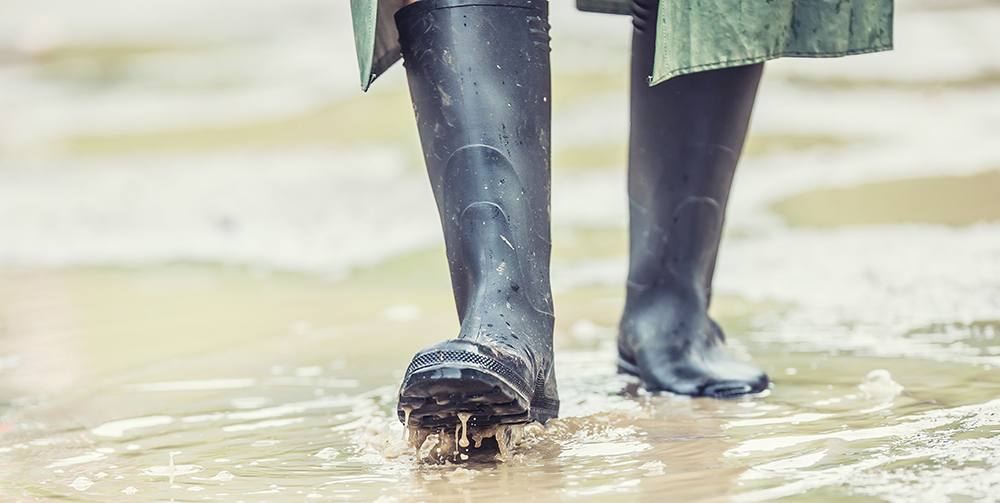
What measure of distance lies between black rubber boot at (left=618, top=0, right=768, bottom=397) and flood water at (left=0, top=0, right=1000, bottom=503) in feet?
0.26

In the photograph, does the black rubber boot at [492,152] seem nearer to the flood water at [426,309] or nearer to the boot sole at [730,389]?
the flood water at [426,309]

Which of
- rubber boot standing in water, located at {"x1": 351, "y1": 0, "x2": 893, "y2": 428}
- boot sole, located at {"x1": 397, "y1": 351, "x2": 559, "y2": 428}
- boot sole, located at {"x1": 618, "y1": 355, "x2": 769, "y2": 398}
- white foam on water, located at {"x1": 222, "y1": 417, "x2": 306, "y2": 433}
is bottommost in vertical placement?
boot sole, located at {"x1": 618, "y1": 355, "x2": 769, "y2": 398}

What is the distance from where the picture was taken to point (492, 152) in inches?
37.9

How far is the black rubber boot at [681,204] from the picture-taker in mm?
1233

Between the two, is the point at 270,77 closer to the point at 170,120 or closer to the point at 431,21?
the point at 170,120

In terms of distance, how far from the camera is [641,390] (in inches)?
49.5

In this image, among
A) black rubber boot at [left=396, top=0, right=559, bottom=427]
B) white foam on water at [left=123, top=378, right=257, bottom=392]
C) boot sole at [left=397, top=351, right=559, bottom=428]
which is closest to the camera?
boot sole at [left=397, top=351, right=559, bottom=428]

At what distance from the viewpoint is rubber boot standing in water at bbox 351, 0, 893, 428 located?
2.85 ft

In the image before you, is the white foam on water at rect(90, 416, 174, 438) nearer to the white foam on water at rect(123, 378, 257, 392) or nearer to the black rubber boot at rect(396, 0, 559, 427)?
the white foam on water at rect(123, 378, 257, 392)

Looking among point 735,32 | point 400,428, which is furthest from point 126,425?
point 735,32

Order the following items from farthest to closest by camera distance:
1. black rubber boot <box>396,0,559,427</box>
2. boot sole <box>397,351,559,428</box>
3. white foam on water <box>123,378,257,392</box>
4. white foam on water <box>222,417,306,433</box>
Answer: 1. white foam on water <box>123,378,257,392</box>
2. white foam on water <box>222,417,306,433</box>
3. black rubber boot <box>396,0,559,427</box>
4. boot sole <box>397,351,559,428</box>

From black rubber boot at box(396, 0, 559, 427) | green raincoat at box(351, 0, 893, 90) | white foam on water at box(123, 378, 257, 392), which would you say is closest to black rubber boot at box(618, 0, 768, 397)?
green raincoat at box(351, 0, 893, 90)

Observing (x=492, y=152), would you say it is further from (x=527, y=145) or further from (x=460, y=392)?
(x=460, y=392)

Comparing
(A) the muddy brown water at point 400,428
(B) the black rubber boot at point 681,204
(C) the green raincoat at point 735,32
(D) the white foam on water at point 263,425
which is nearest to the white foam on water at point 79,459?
(A) the muddy brown water at point 400,428
